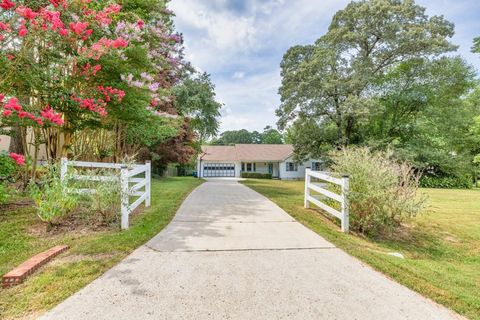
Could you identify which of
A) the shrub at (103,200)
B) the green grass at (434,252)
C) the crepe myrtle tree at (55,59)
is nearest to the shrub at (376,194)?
the green grass at (434,252)

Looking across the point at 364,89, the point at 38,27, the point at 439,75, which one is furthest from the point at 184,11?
the point at 439,75

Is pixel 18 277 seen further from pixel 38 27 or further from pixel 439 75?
pixel 439 75

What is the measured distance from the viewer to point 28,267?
9.39ft

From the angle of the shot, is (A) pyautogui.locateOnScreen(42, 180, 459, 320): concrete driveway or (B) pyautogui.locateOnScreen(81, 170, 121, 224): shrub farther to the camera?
(B) pyautogui.locateOnScreen(81, 170, 121, 224): shrub

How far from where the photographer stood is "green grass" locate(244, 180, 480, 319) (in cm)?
283

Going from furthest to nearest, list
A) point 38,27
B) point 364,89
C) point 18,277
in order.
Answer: point 364,89
point 38,27
point 18,277

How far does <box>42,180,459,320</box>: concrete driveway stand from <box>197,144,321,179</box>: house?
27575mm

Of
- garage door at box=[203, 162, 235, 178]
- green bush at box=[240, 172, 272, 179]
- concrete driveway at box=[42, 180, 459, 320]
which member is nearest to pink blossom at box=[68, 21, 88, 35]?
concrete driveway at box=[42, 180, 459, 320]

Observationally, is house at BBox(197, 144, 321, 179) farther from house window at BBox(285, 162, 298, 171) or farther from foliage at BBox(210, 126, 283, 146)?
foliage at BBox(210, 126, 283, 146)

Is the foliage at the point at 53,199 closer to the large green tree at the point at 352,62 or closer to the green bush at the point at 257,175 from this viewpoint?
the large green tree at the point at 352,62

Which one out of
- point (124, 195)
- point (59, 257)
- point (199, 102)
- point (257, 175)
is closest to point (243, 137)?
point (257, 175)

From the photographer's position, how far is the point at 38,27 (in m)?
4.44

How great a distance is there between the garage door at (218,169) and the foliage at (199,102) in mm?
13177

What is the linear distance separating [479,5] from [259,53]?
9.16m
